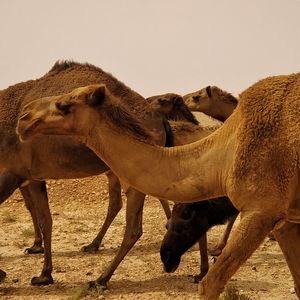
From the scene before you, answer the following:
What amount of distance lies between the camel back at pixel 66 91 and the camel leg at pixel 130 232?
0.91 metres

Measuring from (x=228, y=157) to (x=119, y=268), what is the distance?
3.80 metres

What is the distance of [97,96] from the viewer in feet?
17.9

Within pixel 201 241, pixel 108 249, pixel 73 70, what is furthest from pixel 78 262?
pixel 73 70

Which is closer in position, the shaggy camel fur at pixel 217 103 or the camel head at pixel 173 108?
the camel head at pixel 173 108

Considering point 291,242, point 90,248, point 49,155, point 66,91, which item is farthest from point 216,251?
point 291,242

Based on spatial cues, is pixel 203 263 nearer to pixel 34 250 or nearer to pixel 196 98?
pixel 34 250

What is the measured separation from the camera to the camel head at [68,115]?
548 cm

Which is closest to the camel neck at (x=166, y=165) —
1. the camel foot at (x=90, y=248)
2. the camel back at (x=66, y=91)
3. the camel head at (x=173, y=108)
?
the camel back at (x=66, y=91)

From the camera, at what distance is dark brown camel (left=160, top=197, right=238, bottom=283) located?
22.8ft

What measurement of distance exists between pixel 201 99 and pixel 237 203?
312 inches

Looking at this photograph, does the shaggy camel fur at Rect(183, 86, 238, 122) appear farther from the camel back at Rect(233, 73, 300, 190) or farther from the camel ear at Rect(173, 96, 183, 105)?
the camel back at Rect(233, 73, 300, 190)

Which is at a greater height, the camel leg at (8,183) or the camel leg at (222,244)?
the camel leg at (8,183)

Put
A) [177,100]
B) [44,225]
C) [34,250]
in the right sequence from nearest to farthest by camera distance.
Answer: [44,225] < [34,250] < [177,100]

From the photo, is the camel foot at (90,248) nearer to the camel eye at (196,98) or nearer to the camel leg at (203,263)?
the camel leg at (203,263)
